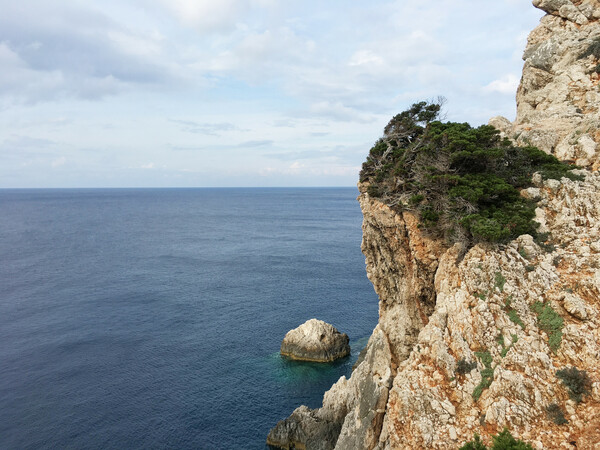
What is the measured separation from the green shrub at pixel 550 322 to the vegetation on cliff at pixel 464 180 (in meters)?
4.40

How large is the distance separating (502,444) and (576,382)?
14.9 ft

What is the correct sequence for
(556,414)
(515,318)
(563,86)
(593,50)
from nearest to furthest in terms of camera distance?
(556,414) → (515,318) → (593,50) → (563,86)

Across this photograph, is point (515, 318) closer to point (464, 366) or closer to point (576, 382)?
point (464, 366)

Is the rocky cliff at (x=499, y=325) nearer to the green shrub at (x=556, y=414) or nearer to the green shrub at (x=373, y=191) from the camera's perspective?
the green shrub at (x=556, y=414)

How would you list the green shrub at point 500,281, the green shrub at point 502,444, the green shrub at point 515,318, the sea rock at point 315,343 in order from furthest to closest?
the sea rock at point 315,343
the green shrub at point 500,281
the green shrub at point 515,318
the green shrub at point 502,444

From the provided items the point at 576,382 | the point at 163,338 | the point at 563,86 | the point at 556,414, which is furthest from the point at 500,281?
the point at 163,338

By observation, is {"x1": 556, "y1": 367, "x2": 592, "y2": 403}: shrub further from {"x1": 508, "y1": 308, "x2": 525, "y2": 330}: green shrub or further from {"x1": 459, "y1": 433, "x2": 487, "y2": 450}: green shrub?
{"x1": 459, "y1": 433, "x2": 487, "y2": 450}: green shrub

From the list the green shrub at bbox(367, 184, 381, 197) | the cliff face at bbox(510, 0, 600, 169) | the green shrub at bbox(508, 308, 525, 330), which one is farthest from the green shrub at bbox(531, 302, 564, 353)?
the green shrub at bbox(367, 184, 381, 197)

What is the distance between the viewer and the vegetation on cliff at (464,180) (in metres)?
23.8

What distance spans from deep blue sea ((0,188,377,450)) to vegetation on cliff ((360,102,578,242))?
26447 mm

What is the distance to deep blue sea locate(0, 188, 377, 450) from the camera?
38.4 metres

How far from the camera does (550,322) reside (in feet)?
63.1

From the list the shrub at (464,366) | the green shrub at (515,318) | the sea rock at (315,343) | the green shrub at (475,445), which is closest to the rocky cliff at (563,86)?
the green shrub at (515,318)

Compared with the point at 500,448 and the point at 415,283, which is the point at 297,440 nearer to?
the point at 415,283
